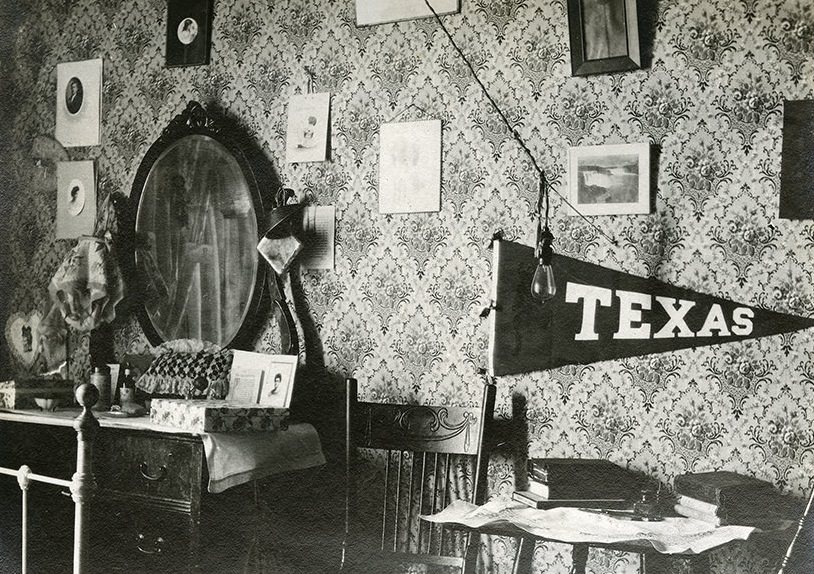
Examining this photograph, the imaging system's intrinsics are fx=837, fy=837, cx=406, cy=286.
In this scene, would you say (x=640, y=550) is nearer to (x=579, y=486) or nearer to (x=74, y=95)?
(x=579, y=486)

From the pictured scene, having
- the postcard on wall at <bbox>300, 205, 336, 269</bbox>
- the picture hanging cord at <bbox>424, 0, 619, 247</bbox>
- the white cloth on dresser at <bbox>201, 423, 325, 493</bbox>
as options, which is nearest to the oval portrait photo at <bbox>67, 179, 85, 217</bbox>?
the postcard on wall at <bbox>300, 205, 336, 269</bbox>

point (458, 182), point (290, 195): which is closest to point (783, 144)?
point (458, 182)

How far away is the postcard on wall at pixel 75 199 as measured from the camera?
379 cm

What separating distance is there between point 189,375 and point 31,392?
25.4 inches

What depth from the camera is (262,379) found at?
10.1ft

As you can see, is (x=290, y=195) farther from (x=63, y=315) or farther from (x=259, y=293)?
(x=63, y=315)

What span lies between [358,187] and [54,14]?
1804mm

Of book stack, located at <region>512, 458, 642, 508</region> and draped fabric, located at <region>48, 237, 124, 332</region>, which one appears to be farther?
draped fabric, located at <region>48, 237, 124, 332</region>

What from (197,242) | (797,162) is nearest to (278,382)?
(197,242)

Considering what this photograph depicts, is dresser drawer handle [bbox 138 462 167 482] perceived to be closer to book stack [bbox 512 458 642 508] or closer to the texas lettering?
book stack [bbox 512 458 642 508]

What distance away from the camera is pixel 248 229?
340 centimetres

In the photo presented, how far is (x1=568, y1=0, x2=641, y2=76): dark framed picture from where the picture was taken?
280 cm

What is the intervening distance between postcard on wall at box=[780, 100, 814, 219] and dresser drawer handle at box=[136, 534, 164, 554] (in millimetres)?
2295

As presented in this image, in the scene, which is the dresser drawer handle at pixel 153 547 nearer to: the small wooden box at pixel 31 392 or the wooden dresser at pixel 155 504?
the wooden dresser at pixel 155 504
